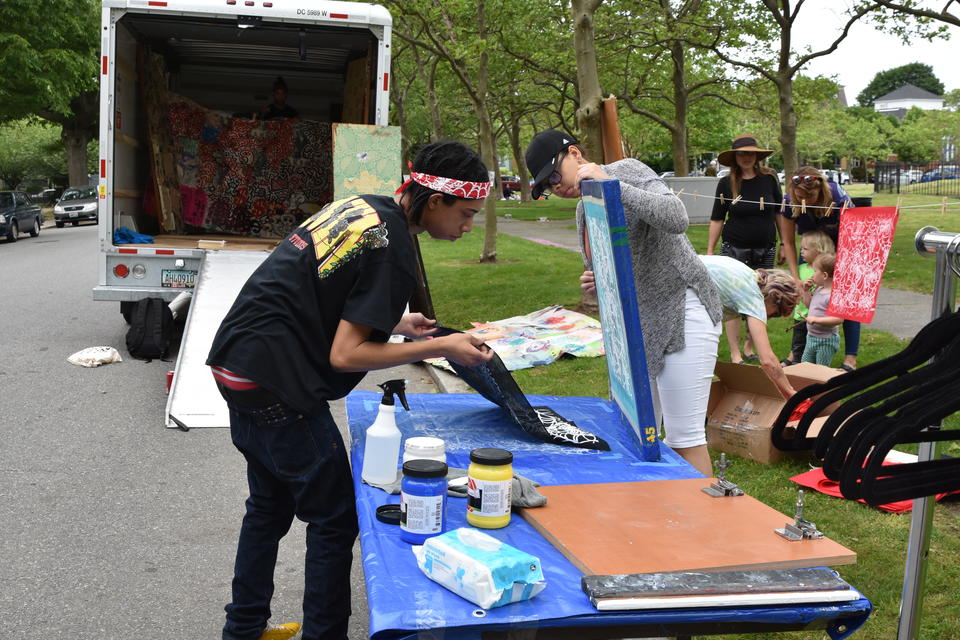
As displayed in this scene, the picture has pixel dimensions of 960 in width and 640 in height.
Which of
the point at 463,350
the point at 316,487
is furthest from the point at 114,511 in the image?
the point at 463,350

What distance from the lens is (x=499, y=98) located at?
28109 millimetres

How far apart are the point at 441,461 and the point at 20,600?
96.6 inches

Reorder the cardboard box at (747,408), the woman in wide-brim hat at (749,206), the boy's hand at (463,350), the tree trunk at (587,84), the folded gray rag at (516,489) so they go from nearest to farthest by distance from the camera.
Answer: the folded gray rag at (516,489), the boy's hand at (463,350), the cardboard box at (747,408), the woman in wide-brim hat at (749,206), the tree trunk at (587,84)

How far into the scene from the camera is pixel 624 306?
10.1ft

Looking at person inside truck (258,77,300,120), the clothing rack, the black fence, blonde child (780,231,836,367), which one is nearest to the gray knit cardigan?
the clothing rack

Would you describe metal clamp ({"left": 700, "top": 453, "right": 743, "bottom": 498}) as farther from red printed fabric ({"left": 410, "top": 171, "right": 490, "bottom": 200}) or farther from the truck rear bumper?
the truck rear bumper

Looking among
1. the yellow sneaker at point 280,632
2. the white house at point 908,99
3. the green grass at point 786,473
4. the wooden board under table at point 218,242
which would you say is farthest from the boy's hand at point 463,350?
the white house at point 908,99

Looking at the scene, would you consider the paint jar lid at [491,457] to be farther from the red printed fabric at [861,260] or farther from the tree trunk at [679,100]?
the tree trunk at [679,100]

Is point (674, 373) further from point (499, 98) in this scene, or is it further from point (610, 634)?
point (499, 98)

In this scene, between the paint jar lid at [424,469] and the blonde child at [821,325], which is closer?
the paint jar lid at [424,469]

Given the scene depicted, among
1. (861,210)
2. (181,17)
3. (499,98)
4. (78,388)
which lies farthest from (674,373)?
(499,98)

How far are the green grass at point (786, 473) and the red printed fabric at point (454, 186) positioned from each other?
209 centimetres

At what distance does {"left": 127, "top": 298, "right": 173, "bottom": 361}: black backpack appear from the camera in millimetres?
8961

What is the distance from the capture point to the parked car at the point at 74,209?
110ft
